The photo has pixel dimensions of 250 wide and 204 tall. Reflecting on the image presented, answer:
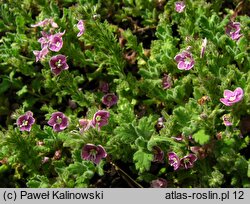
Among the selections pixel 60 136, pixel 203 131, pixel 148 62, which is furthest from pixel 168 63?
pixel 60 136

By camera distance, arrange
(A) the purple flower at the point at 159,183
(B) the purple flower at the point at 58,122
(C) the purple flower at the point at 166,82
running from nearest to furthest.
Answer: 1. (A) the purple flower at the point at 159,183
2. (B) the purple flower at the point at 58,122
3. (C) the purple flower at the point at 166,82

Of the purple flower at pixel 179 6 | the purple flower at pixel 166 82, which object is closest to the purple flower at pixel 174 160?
the purple flower at pixel 166 82

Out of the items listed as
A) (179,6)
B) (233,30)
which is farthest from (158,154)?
(179,6)

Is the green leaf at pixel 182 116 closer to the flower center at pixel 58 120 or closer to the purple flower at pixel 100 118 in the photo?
the purple flower at pixel 100 118

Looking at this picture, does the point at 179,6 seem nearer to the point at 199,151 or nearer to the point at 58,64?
the point at 58,64

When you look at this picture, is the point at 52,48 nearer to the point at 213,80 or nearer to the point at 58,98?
the point at 58,98

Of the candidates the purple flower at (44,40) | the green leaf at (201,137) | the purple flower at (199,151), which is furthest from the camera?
the purple flower at (44,40)
